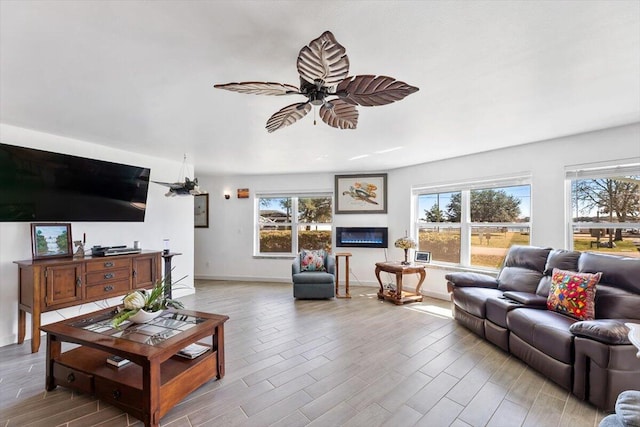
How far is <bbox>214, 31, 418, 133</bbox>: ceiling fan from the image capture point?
1352 millimetres

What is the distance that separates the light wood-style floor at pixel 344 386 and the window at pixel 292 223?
266 centimetres

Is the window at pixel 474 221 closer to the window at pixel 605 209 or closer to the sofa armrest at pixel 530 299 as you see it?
the window at pixel 605 209

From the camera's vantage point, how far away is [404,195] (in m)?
5.35

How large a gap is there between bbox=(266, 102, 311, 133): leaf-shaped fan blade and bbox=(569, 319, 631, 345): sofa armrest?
2.51 metres

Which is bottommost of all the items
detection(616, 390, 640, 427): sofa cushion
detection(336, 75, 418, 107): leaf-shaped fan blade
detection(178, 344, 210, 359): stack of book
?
detection(178, 344, 210, 359): stack of book

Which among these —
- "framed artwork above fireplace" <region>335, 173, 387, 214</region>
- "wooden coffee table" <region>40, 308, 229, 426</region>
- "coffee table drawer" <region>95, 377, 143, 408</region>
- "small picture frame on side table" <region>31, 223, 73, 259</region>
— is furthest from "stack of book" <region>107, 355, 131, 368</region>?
"framed artwork above fireplace" <region>335, 173, 387, 214</region>

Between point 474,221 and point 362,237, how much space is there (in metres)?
1.99

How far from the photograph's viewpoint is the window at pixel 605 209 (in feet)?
10.1

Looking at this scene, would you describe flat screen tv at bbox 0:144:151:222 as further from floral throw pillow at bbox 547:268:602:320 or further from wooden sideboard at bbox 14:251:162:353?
floral throw pillow at bbox 547:268:602:320

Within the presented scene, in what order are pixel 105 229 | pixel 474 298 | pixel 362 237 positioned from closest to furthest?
pixel 474 298 < pixel 105 229 < pixel 362 237

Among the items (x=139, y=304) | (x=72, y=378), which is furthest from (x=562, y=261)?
(x=72, y=378)

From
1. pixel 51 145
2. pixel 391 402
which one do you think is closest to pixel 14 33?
pixel 51 145

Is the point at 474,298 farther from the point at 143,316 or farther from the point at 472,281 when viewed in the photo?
the point at 143,316

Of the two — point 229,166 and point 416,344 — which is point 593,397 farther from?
point 229,166
